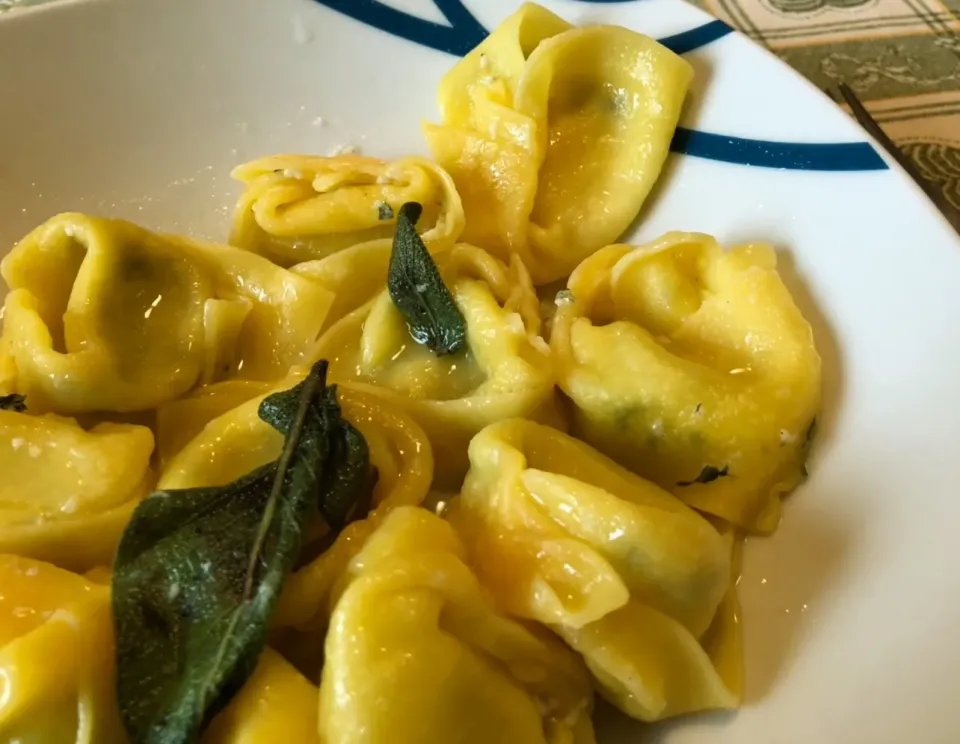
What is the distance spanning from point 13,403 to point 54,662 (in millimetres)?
559

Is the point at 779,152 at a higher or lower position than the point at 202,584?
higher

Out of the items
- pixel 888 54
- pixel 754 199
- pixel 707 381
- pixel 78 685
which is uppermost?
pixel 888 54

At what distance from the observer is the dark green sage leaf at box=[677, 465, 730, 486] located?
1.55m

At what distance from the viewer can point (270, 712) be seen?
1.19m

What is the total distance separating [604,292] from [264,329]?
0.68 m

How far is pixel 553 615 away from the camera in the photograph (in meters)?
1.26

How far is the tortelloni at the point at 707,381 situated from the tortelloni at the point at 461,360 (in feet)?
0.25

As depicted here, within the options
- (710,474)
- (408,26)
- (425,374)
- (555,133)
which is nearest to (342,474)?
(425,374)

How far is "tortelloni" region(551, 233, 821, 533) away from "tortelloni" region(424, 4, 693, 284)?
0.75 ft

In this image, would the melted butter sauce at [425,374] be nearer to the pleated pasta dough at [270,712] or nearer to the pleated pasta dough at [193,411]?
the pleated pasta dough at [193,411]

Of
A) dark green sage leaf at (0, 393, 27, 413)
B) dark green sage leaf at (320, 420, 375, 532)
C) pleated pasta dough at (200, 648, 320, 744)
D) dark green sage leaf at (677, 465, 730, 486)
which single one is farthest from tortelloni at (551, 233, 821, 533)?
dark green sage leaf at (0, 393, 27, 413)

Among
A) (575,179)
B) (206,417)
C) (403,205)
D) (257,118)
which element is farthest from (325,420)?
(257,118)

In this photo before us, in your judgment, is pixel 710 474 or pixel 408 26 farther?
pixel 408 26

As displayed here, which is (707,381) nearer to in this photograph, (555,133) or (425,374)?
(425,374)
